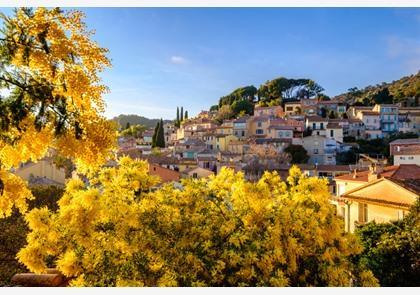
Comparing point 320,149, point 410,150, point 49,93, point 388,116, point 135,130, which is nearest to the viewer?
point 49,93

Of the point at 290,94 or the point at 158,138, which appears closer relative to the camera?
the point at 158,138

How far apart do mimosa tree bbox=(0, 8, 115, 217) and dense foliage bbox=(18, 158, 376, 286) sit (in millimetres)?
419

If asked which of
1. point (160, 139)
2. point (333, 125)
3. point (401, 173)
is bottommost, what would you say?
point (401, 173)

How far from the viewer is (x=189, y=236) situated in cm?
310

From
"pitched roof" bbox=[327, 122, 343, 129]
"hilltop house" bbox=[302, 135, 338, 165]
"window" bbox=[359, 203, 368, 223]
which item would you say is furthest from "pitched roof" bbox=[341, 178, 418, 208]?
"pitched roof" bbox=[327, 122, 343, 129]

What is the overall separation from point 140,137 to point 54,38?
2981 centimetres

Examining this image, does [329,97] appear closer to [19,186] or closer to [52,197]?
[52,197]

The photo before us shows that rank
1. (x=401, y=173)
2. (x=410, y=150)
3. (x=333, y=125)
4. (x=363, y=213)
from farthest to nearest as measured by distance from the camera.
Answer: (x=333, y=125) → (x=410, y=150) → (x=401, y=173) → (x=363, y=213)

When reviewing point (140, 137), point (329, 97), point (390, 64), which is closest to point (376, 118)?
point (329, 97)

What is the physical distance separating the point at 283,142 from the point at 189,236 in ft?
74.3

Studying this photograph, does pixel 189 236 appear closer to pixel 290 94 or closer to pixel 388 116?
pixel 388 116

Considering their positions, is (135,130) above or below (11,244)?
above

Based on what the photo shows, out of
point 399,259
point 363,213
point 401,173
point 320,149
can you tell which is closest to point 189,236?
point 399,259

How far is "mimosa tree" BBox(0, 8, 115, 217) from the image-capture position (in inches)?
90.6
